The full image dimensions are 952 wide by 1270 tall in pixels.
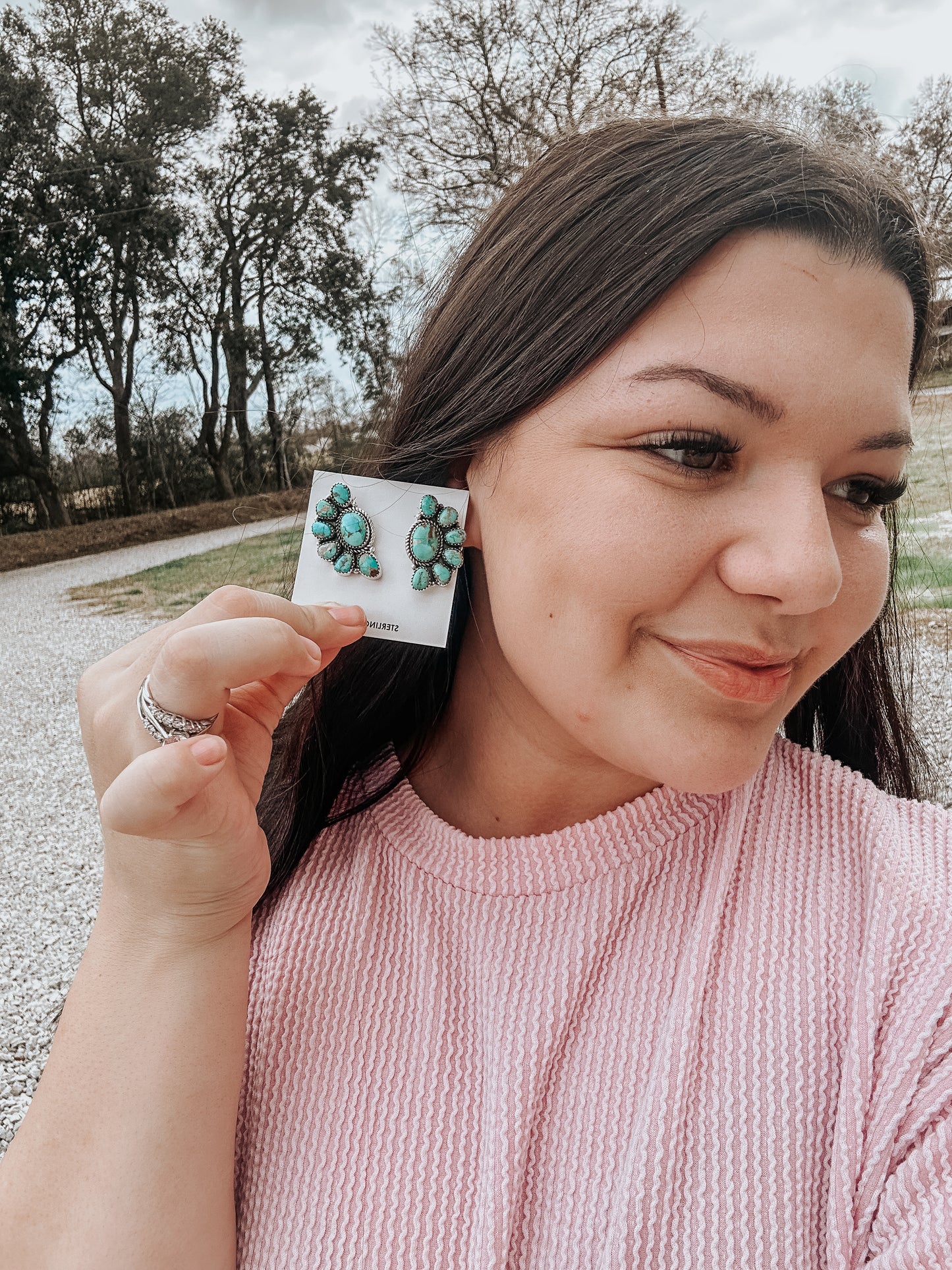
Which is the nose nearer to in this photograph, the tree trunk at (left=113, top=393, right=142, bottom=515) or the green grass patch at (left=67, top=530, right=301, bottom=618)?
the green grass patch at (left=67, top=530, right=301, bottom=618)

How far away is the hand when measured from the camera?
2.11 feet

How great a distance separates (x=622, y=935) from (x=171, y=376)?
3.11m

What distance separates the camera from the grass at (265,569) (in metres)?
2.52

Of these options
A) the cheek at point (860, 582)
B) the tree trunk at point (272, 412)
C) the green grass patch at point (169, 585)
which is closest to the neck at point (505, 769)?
the cheek at point (860, 582)

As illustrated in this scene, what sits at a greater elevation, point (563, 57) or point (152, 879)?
point (563, 57)

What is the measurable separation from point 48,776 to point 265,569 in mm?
952

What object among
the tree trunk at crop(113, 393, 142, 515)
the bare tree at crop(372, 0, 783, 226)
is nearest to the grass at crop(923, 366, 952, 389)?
the tree trunk at crop(113, 393, 142, 515)

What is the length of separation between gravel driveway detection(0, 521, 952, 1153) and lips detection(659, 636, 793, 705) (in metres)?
0.62

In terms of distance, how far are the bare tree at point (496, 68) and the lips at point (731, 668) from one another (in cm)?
467

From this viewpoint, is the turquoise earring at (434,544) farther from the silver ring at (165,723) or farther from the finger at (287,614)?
the silver ring at (165,723)

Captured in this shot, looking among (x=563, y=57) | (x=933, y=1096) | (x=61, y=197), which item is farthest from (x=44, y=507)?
(x=563, y=57)

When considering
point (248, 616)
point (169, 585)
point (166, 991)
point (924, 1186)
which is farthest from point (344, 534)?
point (169, 585)

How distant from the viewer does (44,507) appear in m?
3.35

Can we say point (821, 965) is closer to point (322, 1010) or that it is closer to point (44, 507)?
point (322, 1010)
